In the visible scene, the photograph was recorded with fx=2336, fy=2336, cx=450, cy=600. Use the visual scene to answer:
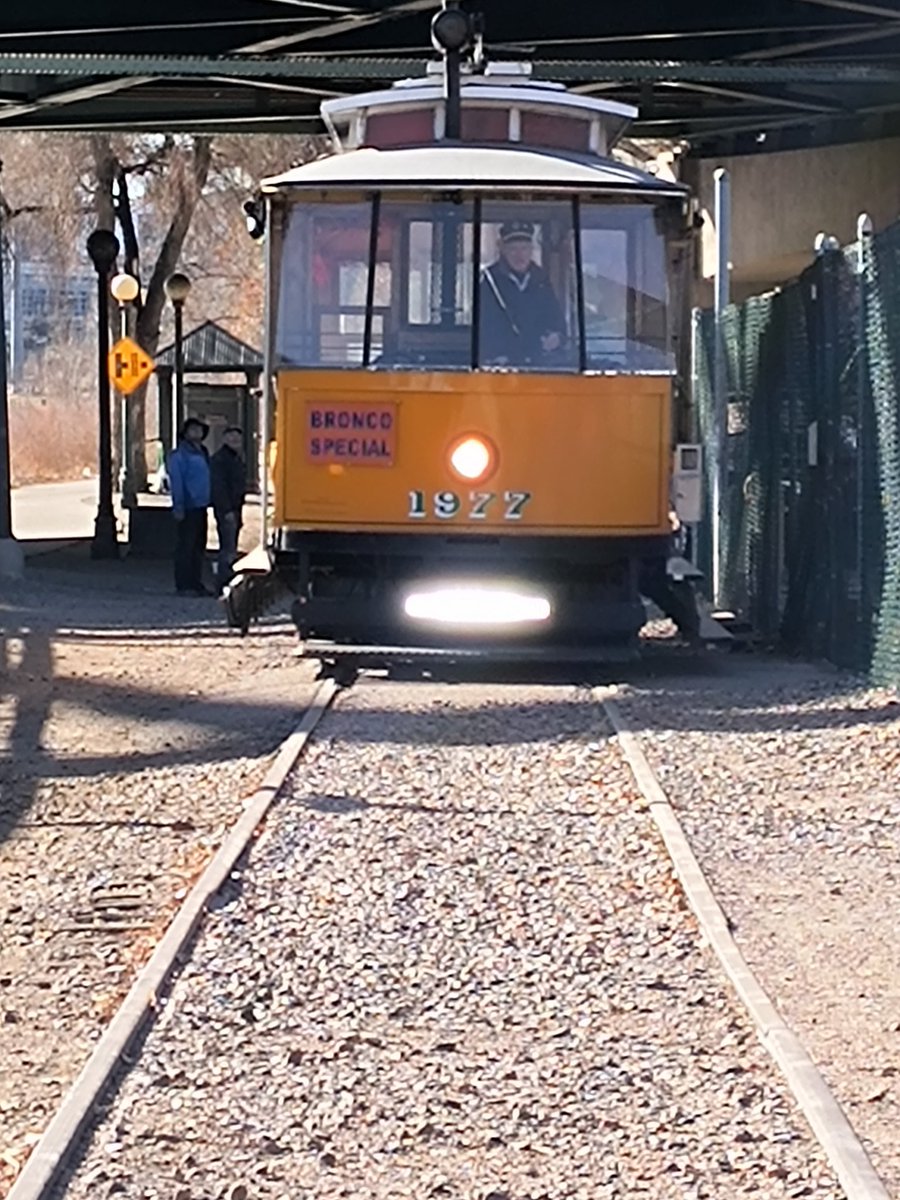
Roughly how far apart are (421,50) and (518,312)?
7810 mm

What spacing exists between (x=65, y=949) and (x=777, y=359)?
1052cm

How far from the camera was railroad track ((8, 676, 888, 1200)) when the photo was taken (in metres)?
5.30

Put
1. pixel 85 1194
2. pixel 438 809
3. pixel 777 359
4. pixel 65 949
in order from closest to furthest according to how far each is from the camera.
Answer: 1. pixel 85 1194
2. pixel 65 949
3. pixel 438 809
4. pixel 777 359

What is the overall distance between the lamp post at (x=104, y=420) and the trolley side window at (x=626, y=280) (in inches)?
613


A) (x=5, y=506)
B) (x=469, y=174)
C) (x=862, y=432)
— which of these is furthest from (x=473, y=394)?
(x=5, y=506)

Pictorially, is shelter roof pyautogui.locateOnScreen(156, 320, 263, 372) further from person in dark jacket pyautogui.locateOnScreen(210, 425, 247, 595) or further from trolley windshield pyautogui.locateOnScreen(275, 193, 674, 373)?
trolley windshield pyautogui.locateOnScreen(275, 193, 674, 373)

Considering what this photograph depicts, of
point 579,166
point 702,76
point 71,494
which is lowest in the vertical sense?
point 71,494

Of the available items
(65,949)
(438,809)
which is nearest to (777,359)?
(438,809)

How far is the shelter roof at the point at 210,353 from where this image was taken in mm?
44062

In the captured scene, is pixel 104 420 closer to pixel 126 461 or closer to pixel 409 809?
pixel 126 461

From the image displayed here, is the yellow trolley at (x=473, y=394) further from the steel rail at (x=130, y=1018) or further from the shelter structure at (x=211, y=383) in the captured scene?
the shelter structure at (x=211, y=383)

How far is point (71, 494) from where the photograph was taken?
57.8 metres

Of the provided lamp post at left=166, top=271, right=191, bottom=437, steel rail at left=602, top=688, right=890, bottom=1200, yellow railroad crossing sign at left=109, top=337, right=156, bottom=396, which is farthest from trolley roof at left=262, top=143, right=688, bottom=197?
lamp post at left=166, top=271, right=191, bottom=437

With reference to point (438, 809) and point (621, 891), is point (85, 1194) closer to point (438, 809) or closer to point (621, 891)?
point (621, 891)
